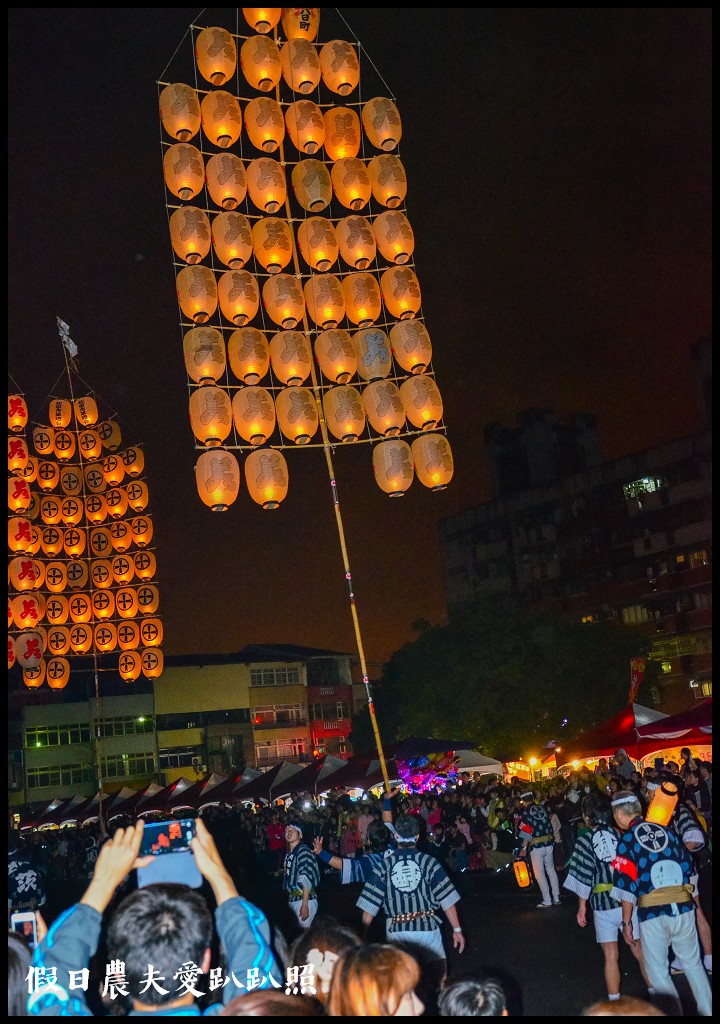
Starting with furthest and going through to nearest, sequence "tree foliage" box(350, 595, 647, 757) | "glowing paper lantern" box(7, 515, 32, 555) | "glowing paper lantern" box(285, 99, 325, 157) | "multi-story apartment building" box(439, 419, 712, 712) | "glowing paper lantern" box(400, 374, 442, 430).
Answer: "multi-story apartment building" box(439, 419, 712, 712) → "tree foliage" box(350, 595, 647, 757) → "glowing paper lantern" box(7, 515, 32, 555) → "glowing paper lantern" box(400, 374, 442, 430) → "glowing paper lantern" box(285, 99, 325, 157)

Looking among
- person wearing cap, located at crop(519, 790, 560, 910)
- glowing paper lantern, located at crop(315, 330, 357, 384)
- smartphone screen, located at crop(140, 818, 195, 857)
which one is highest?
glowing paper lantern, located at crop(315, 330, 357, 384)

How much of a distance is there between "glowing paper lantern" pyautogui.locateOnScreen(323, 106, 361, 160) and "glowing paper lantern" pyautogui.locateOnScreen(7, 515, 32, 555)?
16.5 meters

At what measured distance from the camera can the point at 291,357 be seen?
1527 centimetres

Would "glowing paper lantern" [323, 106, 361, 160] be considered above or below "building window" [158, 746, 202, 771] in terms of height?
above

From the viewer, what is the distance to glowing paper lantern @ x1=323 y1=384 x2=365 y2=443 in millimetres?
15398

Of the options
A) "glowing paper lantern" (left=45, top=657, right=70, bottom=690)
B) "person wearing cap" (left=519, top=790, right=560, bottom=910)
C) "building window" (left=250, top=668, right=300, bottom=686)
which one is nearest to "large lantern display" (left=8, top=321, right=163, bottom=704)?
"glowing paper lantern" (left=45, top=657, right=70, bottom=690)

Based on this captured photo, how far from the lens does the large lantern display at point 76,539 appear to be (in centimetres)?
2883

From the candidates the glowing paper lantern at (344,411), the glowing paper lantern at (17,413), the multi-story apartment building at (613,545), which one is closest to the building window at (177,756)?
the multi-story apartment building at (613,545)

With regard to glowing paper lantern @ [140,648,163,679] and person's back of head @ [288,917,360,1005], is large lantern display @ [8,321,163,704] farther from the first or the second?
person's back of head @ [288,917,360,1005]

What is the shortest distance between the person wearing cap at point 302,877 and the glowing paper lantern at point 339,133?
10687mm

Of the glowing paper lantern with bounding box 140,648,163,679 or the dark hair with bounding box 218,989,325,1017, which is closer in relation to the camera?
the dark hair with bounding box 218,989,325,1017

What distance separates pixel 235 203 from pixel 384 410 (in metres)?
4.00

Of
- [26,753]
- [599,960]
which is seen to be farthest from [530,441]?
[599,960]

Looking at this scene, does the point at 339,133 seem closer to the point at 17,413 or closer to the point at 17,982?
the point at 17,982
